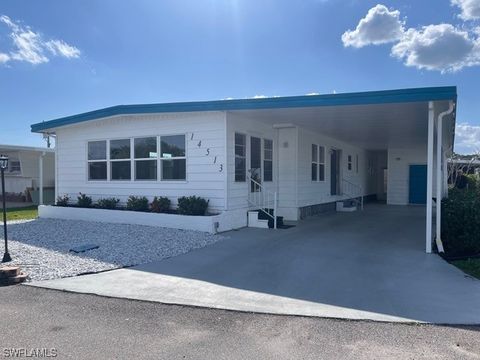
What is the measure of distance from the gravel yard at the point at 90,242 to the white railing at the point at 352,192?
1033cm

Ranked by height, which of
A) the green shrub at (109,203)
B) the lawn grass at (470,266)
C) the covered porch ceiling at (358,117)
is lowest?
the lawn grass at (470,266)

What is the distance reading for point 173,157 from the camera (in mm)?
11188

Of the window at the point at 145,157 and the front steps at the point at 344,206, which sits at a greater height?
the window at the point at 145,157

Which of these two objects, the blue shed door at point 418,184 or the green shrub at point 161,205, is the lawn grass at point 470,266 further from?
the blue shed door at point 418,184

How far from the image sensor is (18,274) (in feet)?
19.7

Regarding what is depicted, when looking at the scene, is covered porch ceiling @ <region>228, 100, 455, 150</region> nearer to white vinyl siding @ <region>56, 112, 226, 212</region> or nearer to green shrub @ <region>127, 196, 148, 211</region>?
white vinyl siding @ <region>56, 112, 226, 212</region>

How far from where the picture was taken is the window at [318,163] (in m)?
A: 14.6

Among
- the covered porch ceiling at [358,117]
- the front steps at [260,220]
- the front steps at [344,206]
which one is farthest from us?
the front steps at [344,206]

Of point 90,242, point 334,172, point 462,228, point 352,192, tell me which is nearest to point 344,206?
point 334,172

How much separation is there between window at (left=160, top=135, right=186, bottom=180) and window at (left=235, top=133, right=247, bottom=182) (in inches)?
57.5

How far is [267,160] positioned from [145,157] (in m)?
3.78

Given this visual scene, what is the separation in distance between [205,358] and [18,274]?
3984 mm

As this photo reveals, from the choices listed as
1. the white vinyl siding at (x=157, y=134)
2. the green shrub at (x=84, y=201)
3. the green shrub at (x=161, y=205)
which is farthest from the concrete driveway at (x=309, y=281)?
the green shrub at (x=84, y=201)

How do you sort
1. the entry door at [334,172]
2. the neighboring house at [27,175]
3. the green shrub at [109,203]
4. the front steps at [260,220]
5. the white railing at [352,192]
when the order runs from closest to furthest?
the front steps at [260,220]
the green shrub at [109,203]
the entry door at [334,172]
the white railing at [352,192]
the neighboring house at [27,175]
